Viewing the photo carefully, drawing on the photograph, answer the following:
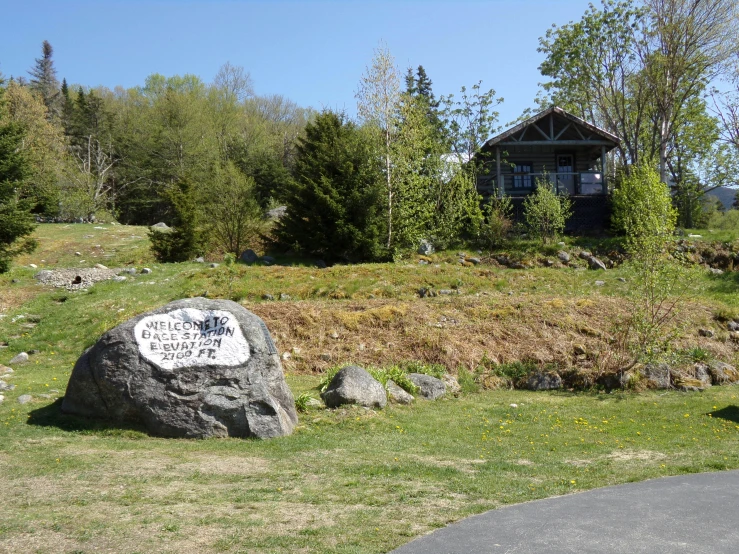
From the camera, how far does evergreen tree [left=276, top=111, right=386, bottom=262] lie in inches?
1054

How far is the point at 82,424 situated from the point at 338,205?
57.4 ft

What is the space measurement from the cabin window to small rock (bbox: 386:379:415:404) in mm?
24672

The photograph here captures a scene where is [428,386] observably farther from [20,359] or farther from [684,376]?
[20,359]

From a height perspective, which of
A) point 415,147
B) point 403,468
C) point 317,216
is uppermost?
point 415,147

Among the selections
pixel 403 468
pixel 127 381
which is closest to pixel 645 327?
pixel 403 468

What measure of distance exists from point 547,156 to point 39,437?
103 feet

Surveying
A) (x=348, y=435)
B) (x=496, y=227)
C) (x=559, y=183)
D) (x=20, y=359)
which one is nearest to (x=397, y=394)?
(x=348, y=435)

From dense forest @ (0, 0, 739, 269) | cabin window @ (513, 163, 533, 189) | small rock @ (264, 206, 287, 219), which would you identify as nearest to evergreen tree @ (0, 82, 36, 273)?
dense forest @ (0, 0, 739, 269)

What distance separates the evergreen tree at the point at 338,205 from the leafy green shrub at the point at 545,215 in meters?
7.00

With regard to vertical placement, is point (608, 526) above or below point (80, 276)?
below

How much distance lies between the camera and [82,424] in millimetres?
10250

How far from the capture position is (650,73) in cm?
3553

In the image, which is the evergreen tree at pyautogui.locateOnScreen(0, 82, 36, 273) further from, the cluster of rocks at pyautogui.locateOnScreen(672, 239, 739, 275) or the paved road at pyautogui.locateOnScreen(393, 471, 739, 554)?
the cluster of rocks at pyautogui.locateOnScreen(672, 239, 739, 275)

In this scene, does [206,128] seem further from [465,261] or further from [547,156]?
[465,261]
